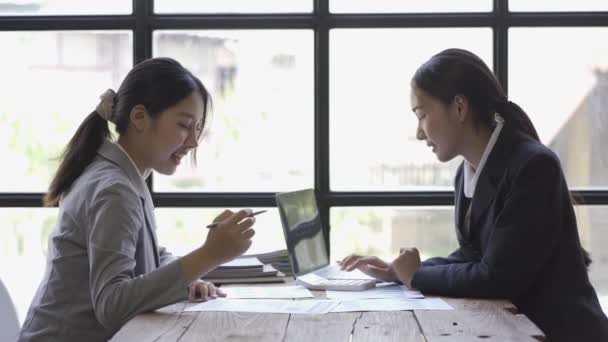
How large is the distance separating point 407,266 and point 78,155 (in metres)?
0.90

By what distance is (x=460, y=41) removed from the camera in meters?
3.21

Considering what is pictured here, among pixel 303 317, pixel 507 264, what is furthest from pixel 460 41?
pixel 303 317

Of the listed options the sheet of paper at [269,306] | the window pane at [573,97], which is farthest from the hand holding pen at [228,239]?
the window pane at [573,97]

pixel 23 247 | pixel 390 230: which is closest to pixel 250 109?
pixel 390 230

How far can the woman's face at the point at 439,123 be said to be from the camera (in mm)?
2242

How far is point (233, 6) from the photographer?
320cm

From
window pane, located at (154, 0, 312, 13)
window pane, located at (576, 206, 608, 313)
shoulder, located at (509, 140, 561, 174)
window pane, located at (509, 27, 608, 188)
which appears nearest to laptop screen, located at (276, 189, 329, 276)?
shoulder, located at (509, 140, 561, 174)

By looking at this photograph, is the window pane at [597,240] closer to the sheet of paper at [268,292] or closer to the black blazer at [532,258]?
the black blazer at [532,258]

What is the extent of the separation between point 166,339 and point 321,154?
5.49ft

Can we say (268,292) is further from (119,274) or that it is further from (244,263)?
(119,274)

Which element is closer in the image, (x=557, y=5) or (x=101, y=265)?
(x=101, y=265)

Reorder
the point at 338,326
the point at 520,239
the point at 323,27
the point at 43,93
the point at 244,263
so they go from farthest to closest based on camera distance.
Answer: the point at 43,93, the point at 323,27, the point at 244,263, the point at 520,239, the point at 338,326

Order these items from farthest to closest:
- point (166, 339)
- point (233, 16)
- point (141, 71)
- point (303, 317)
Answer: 1. point (233, 16)
2. point (141, 71)
3. point (303, 317)
4. point (166, 339)

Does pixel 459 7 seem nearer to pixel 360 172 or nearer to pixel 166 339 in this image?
pixel 360 172
